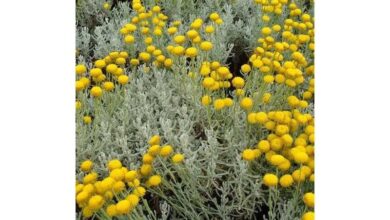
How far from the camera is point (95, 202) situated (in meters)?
1.24

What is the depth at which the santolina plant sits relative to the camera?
4.38 feet

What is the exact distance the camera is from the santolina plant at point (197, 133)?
4.38 ft

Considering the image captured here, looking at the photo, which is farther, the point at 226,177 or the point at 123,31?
the point at 123,31

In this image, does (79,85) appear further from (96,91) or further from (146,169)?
(146,169)

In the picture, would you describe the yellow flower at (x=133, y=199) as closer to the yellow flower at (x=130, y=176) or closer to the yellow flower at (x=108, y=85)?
the yellow flower at (x=130, y=176)

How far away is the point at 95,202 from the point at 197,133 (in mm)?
591

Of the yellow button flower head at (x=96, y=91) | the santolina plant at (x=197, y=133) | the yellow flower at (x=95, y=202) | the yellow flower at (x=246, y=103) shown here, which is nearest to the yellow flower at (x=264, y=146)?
the santolina plant at (x=197, y=133)

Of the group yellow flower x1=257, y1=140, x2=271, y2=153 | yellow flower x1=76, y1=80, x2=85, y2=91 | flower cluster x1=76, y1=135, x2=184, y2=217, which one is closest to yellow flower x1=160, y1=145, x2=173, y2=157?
flower cluster x1=76, y1=135, x2=184, y2=217

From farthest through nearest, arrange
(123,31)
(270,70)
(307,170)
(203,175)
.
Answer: (123,31) → (270,70) → (203,175) → (307,170)
